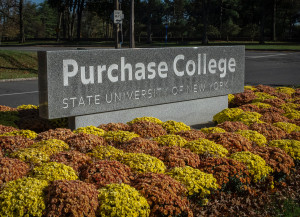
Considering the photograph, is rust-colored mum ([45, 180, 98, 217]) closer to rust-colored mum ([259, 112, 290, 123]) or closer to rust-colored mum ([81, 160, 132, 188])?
rust-colored mum ([81, 160, 132, 188])

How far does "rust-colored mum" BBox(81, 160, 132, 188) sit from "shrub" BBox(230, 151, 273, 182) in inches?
59.6

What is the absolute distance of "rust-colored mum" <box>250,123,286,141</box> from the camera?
639 centimetres

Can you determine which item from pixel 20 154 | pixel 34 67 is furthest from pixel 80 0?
pixel 20 154

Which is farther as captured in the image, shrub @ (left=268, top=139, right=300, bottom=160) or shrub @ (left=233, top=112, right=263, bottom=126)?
shrub @ (left=233, top=112, right=263, bottom=126)

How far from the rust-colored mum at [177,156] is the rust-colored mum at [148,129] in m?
0.99

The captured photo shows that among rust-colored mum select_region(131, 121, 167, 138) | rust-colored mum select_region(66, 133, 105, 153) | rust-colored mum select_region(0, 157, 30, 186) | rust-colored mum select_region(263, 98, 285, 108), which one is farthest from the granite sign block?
rust-colored mum select_region(0, 157, 30, 186)

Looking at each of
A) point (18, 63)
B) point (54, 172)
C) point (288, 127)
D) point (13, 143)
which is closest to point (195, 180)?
point (54, 172)

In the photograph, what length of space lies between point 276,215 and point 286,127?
2.89m

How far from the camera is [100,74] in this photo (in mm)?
6898

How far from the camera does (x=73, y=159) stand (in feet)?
15.4

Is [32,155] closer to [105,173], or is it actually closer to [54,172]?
[54,172]

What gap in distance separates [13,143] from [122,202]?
7.64ft

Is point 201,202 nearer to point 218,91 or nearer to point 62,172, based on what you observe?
point 62,172

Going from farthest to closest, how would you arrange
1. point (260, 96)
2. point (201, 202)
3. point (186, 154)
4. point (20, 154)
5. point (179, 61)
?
1. point (260, 96)
2. point (179, 61)
3. point (186, 154)
4. point (20, 154)
5. point (201, 202)
